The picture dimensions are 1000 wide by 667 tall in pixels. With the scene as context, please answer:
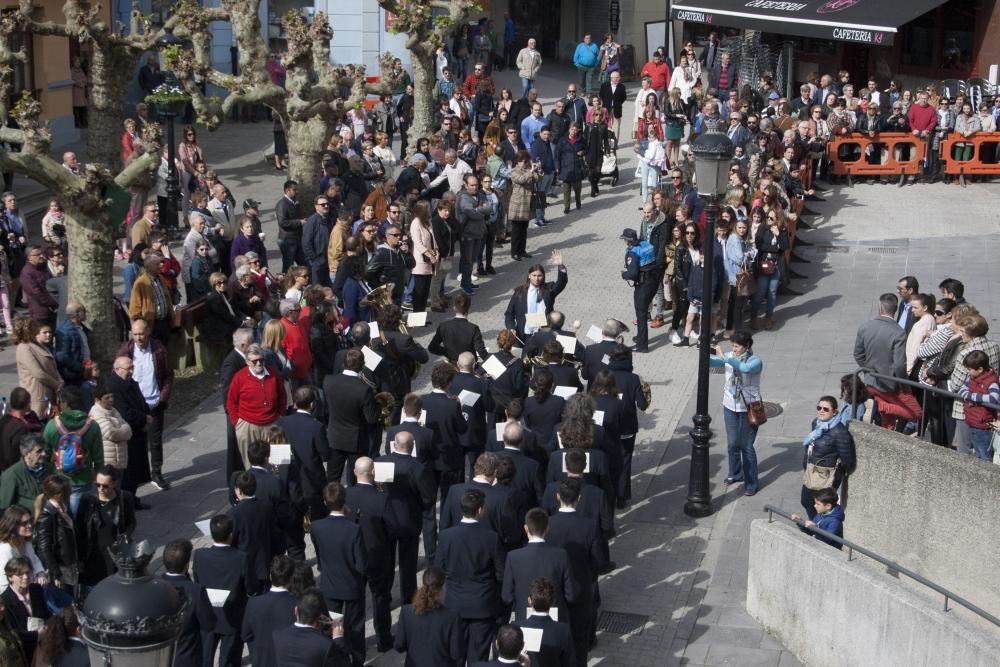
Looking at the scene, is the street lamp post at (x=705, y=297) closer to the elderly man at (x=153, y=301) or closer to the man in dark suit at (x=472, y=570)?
the man in dark suit at (x=472, y=570)

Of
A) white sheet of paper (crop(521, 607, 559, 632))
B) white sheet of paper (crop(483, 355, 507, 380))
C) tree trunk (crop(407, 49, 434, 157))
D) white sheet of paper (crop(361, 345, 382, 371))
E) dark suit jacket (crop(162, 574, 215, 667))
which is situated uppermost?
tree trunk (crop(407, 49, 434, 157))

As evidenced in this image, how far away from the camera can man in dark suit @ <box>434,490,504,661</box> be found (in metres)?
10.4

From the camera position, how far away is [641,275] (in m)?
18.2

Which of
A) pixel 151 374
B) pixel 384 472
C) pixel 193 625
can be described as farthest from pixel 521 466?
pixel 151 374

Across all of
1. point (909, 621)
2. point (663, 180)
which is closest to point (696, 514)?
point (909, 621)

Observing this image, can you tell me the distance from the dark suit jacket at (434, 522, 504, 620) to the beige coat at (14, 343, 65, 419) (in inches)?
191

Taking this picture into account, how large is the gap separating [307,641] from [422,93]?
18.8 meters

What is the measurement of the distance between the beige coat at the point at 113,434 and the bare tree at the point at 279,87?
9074 mm

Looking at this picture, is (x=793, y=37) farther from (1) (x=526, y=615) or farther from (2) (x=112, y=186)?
(1) (x=526, y=615)

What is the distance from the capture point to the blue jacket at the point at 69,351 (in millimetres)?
14070

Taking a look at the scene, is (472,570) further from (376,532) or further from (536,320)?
(536,320)

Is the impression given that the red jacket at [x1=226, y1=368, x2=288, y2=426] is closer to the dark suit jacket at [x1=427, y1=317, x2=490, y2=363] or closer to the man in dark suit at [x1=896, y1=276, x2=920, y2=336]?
the dark suit jacket at [x1=427, y1=317, x2=490, y2=363]

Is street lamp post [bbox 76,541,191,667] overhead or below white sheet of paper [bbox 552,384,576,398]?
overhead

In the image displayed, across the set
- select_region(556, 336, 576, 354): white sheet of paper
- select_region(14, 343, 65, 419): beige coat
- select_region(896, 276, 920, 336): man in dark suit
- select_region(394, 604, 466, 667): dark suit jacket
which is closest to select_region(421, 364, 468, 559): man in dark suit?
select_region(556, 336, 576, 354): white sheet of paper
